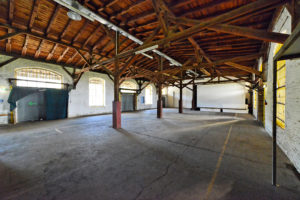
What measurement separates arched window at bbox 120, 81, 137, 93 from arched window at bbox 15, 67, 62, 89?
585 centimetres

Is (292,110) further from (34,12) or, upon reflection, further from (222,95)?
(222,95)

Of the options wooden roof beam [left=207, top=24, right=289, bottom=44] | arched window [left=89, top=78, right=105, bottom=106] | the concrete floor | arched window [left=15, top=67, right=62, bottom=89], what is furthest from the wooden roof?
arched window [left=89, top=78, right=105, bottom=106]

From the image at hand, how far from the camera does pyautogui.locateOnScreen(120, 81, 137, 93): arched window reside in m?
13.3

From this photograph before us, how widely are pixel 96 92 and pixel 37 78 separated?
4.12 m

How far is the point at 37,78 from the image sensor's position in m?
7.72

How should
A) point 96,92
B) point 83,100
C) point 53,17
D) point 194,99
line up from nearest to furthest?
point 53,17 → point 83,100 → point 96,92 → point 194,99

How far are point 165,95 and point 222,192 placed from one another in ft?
58.4

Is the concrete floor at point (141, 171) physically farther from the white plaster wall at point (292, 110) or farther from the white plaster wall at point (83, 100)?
the white plaster wall at point (83, 100)

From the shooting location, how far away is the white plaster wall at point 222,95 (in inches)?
502

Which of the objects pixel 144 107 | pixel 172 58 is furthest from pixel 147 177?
pixel 144 107


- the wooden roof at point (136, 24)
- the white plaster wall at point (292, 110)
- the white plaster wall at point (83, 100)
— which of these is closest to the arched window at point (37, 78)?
the wooden roof at point (136, 24)

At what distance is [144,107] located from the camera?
15922mm

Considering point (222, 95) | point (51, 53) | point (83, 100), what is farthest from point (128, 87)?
point (222, 95)

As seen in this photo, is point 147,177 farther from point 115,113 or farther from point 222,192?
point 115,113
